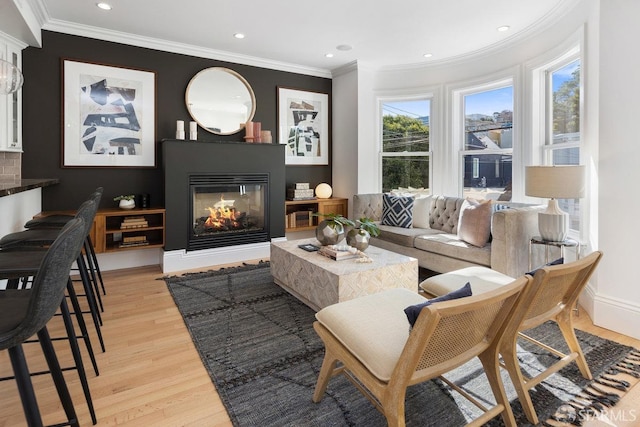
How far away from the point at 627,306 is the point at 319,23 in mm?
3694

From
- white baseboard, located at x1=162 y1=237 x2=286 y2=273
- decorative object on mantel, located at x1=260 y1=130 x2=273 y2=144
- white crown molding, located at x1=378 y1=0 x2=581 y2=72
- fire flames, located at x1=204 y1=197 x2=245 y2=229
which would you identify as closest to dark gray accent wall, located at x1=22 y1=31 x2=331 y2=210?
decorative object on mantel, located at x1=260 y1=130 x2=273 y2=144

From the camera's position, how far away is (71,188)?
4.12 metres

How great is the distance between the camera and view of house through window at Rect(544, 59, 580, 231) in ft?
11.8

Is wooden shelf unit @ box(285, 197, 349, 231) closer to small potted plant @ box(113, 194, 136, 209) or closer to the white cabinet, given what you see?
small potted plant @ box(113, 194, 136, 209)

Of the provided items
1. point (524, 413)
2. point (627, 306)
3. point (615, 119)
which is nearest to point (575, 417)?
point (524, 413)

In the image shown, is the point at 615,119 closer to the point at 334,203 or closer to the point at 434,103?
the point at 434,103

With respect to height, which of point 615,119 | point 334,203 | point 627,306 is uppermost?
point 615,119

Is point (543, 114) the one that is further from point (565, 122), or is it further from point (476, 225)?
point (476, 225)

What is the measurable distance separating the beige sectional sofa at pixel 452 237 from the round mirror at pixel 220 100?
6.39ft

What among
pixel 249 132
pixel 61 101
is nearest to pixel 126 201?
pixel 61 101

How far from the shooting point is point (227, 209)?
483 cm

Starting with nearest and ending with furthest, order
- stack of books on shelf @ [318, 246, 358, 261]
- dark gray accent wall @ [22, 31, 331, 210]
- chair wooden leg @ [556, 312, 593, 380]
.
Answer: chair wooden leg @ [556, 312, 593, 380] < stack of books on shelf @ [318, 246, 358, 261] < dark gray accent wall @ [22, 31, 331, 210]

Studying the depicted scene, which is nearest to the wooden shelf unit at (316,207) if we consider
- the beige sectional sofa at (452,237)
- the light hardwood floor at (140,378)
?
the beige sectional sofa at (452,237)

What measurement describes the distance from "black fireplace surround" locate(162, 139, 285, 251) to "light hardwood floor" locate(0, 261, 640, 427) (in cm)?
144
